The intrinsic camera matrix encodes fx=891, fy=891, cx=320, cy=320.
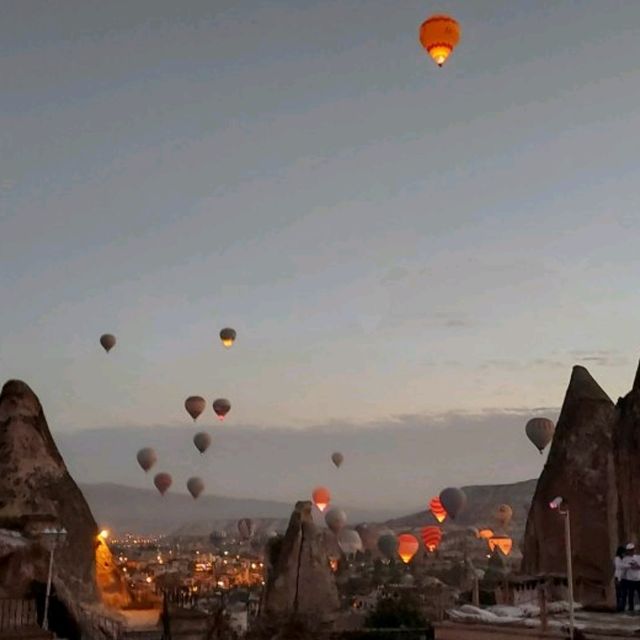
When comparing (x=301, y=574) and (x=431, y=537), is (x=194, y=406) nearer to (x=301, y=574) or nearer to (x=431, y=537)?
(x=301, y=574)

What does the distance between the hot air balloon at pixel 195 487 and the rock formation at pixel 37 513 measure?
106 ft

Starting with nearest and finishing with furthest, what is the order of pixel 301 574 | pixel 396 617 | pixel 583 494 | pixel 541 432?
pixel 396 617 < pixel 301 574 < pixel 583 494 < pixel 541 432

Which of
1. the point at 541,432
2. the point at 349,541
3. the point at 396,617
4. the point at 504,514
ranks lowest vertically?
the point at 396,617

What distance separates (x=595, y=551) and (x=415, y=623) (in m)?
6.82

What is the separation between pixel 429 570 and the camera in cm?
11075

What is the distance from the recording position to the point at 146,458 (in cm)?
5372

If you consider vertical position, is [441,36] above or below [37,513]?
above

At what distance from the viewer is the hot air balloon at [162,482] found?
56125 mm

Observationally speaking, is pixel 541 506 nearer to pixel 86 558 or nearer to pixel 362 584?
pixel 86 558

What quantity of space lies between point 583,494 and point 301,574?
35.8ft

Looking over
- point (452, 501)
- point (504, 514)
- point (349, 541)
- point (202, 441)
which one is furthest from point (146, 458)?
point (349, 541)

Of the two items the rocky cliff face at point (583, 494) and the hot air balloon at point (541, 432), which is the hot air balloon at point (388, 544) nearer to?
the hot air balloon at point (541, 432)

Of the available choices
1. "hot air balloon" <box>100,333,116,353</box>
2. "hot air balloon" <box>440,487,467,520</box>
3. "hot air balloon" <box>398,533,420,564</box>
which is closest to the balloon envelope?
"hot air balloon" <box>398,533,420,564</box>

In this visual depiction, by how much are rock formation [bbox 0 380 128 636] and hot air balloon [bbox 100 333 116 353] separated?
1505 cm
